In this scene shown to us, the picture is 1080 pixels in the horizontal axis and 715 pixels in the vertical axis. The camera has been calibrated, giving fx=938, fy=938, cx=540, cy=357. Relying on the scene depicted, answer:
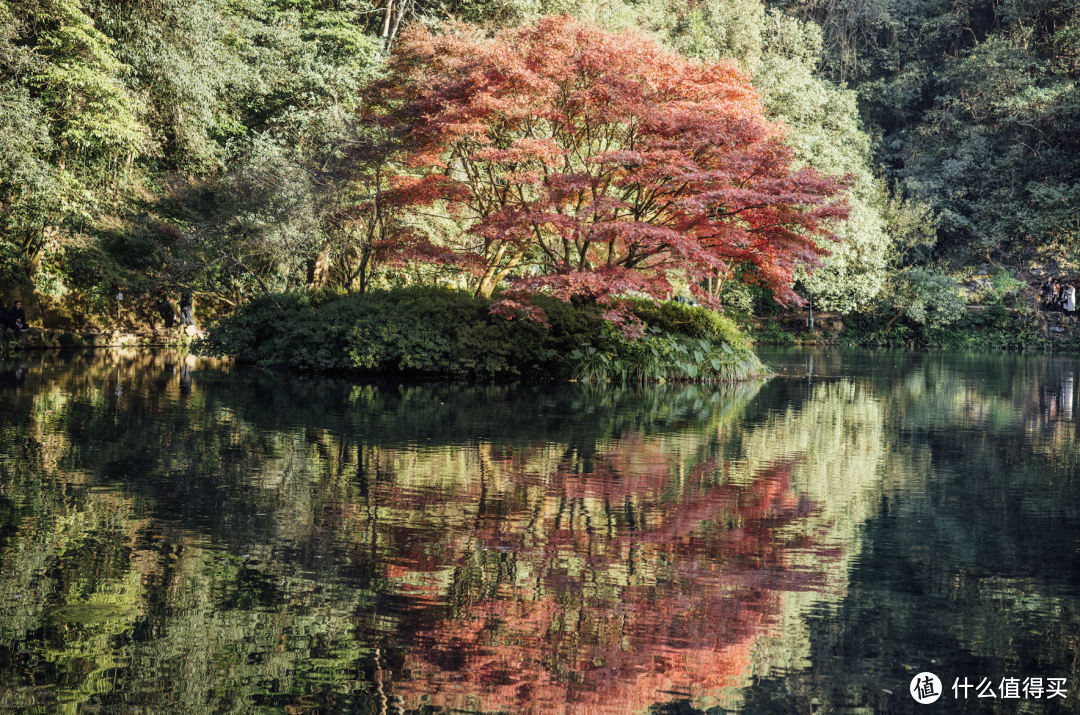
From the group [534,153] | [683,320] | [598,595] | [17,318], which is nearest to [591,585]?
[598,595]

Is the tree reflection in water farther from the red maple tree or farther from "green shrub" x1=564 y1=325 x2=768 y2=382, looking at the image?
"green shrub" x1=564 y1=325 x2=768 y2=382

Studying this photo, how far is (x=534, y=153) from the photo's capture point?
46.4ft

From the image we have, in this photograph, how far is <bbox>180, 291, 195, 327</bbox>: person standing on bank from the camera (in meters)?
24.3

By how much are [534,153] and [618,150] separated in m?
1.35

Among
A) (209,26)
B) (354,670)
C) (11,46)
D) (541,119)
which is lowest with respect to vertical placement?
(354,670)

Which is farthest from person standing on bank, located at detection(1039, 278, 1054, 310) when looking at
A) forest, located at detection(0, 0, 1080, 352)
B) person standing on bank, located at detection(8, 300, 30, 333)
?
person standing on bank, located at detection(8, 300, 30, 333)

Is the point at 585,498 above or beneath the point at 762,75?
beneath

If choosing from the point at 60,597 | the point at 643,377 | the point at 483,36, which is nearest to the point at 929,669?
the point at 60,597

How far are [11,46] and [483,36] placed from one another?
9.16 m

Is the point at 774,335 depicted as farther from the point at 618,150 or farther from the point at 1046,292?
the point at 618,150

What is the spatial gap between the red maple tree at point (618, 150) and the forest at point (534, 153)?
2.5 inches

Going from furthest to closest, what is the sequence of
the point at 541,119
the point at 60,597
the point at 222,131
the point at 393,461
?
the point at 222,131 → the point at 541,119 → the point at 393,461 → the point at 60,597

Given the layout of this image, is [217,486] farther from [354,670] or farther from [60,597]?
[354,670]

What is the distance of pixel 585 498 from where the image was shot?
18.8 feet
